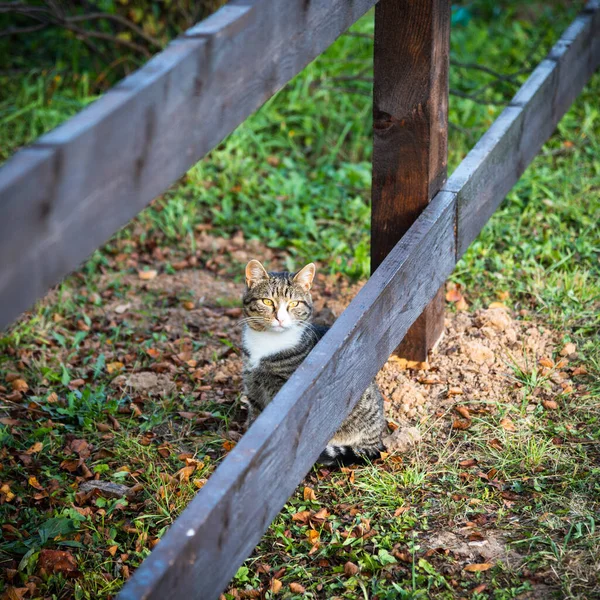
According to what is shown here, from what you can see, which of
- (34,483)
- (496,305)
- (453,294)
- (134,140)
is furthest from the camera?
(453,294)

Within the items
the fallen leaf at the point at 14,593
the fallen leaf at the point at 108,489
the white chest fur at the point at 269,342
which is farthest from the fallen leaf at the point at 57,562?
the white chest fur at the point at 269,342

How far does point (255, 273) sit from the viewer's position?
357 cm

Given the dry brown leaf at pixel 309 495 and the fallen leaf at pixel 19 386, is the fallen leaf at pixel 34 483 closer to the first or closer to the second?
the fallen leaf at pixel 19 386

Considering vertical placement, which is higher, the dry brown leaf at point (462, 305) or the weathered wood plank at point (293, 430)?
the weathered wood plank at point (293, 430)

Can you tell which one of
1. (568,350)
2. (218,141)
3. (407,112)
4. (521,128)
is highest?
(218,141)

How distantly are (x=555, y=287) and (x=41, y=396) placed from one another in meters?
2.74

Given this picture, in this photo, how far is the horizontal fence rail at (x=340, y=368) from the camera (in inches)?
75.4

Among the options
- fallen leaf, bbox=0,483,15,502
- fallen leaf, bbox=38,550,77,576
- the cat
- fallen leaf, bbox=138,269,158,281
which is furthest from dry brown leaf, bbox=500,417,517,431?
fallen leaf, bbox=138,269,158,281

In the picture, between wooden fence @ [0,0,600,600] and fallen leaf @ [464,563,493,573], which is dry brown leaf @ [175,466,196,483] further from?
fallen leaf @ [464,563,493,573]

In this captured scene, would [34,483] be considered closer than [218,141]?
No

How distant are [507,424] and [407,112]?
1.37 metres

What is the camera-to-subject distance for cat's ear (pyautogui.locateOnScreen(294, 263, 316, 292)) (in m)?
3.55

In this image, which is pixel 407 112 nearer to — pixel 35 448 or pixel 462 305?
pixel 462 305

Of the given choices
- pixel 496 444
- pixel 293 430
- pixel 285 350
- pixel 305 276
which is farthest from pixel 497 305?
pixel 293 430
